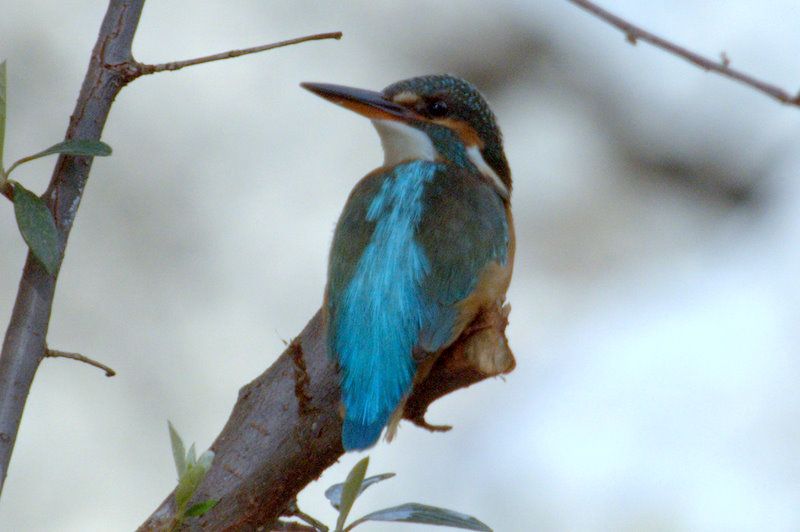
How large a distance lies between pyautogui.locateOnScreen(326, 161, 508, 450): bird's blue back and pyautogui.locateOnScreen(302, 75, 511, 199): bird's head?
0.25 metres

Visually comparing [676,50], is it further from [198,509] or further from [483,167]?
[483,167]

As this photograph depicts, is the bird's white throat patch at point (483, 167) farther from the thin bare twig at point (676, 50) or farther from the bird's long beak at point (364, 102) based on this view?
the thin bare twig at point (676, 50)

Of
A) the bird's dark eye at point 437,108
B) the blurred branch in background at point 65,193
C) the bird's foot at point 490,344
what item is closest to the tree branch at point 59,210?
the blurred branch in background at point 65,193

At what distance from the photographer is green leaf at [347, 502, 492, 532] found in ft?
5.13

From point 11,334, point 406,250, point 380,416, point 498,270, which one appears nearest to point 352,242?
point 406,250

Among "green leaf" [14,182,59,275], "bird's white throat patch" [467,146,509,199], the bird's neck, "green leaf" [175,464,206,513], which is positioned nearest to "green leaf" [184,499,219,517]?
"green leaf" [175,464,206,513]

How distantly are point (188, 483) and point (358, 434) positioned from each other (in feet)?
1.02

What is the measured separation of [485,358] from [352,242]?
358 millimetres

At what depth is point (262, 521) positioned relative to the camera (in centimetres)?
155

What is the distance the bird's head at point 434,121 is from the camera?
91.1 inches

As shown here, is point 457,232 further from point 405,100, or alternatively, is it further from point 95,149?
point 95,149

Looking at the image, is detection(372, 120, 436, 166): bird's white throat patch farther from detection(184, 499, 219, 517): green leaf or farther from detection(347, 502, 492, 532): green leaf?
detection(184, 499, 219, 517): green leaf

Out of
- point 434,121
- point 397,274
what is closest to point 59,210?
point 397,274

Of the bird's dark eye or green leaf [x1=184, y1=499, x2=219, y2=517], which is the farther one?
the bird's dark eye
